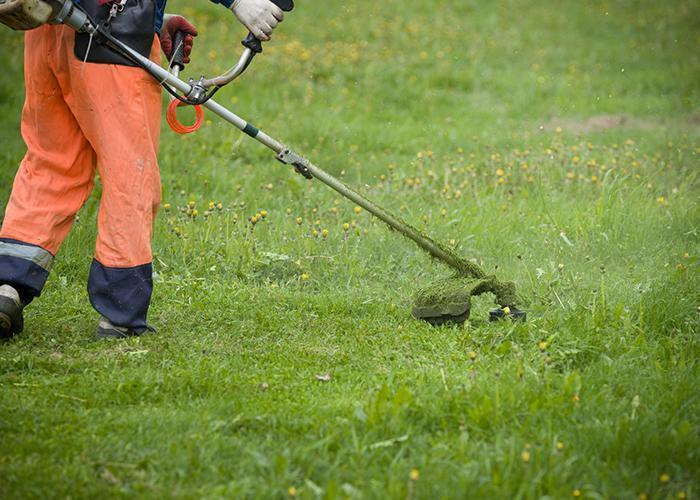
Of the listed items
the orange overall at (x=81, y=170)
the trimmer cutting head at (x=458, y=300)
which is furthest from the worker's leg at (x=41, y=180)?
the trimmer cutting head at (x=458, y=300)

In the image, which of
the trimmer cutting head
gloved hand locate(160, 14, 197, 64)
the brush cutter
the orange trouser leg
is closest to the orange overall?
the orange trouser leg

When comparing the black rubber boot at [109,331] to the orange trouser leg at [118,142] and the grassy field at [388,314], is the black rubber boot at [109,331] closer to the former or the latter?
the grassy field at [388,314]

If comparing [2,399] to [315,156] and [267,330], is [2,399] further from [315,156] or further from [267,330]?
[315,156]

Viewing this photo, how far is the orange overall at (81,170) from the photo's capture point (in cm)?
398

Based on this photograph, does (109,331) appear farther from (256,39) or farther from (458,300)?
(458,300)

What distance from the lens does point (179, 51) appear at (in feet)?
14.3

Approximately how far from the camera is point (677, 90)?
9750mm

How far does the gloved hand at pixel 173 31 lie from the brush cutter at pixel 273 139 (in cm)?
3

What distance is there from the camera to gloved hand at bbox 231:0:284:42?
407 cm

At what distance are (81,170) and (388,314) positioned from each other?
1568 mm

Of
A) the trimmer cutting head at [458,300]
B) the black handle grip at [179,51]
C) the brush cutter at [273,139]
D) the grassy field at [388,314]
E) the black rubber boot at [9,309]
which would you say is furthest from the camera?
the trimmer cutting head at [458,300]

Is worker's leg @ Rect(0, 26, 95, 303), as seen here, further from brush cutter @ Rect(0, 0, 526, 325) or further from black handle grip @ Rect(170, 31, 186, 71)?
black handle grip @ Rect(170, 31, 186, 71)

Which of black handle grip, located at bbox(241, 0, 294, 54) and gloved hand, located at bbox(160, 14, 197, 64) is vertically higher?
black handle grip, located at bbox(241, 0, 294, 54)

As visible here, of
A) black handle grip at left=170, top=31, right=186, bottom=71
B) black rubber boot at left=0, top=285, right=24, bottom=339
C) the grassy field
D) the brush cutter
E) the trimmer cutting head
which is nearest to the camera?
the grassy field
